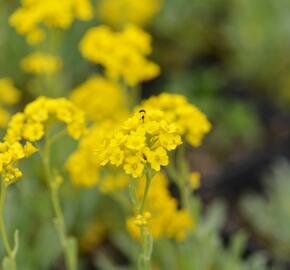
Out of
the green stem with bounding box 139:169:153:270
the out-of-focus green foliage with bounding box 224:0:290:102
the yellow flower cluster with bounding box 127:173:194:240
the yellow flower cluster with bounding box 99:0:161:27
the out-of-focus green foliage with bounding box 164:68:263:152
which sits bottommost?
the green stem with bounding box 139:169:153:270

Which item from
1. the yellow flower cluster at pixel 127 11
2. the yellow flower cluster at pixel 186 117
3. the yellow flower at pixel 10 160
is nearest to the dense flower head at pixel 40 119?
the yellow flower at pixel 10 160

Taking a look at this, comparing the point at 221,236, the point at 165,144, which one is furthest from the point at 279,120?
the point at 165,144

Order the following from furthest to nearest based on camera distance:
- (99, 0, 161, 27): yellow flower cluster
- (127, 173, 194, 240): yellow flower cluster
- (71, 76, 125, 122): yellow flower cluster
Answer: (99, 0, 161, 27): yellow flower cluster
(71, 76, 125, 122): yellow flower cluster
(127, 173, 194, 240): yellow flower cluster

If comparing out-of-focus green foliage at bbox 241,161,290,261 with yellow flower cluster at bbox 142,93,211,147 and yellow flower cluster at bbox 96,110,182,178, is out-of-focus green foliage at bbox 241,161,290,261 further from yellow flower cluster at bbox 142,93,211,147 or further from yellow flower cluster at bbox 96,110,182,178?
yellow flower cluster at bbox 96,110,182,178

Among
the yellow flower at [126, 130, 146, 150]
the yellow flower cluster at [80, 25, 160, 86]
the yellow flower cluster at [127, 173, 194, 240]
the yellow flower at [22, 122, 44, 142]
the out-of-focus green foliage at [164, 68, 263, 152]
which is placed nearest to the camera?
the yellow flower at [126, 130, 146, 150]

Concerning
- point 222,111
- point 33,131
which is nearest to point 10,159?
point 33,131

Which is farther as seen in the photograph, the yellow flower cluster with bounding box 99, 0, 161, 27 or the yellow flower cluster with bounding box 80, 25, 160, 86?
the yellow flower cluster with bounding box 99, 0, 161, 27

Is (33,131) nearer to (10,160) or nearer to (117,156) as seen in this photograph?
(10,160)

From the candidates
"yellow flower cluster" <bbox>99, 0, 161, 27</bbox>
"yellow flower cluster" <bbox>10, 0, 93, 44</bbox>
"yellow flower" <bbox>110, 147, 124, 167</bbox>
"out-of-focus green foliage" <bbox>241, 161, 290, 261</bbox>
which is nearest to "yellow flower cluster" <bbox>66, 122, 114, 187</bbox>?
"yellow flower cluster" <bbox>10, 0, 93, 44</bbox>
